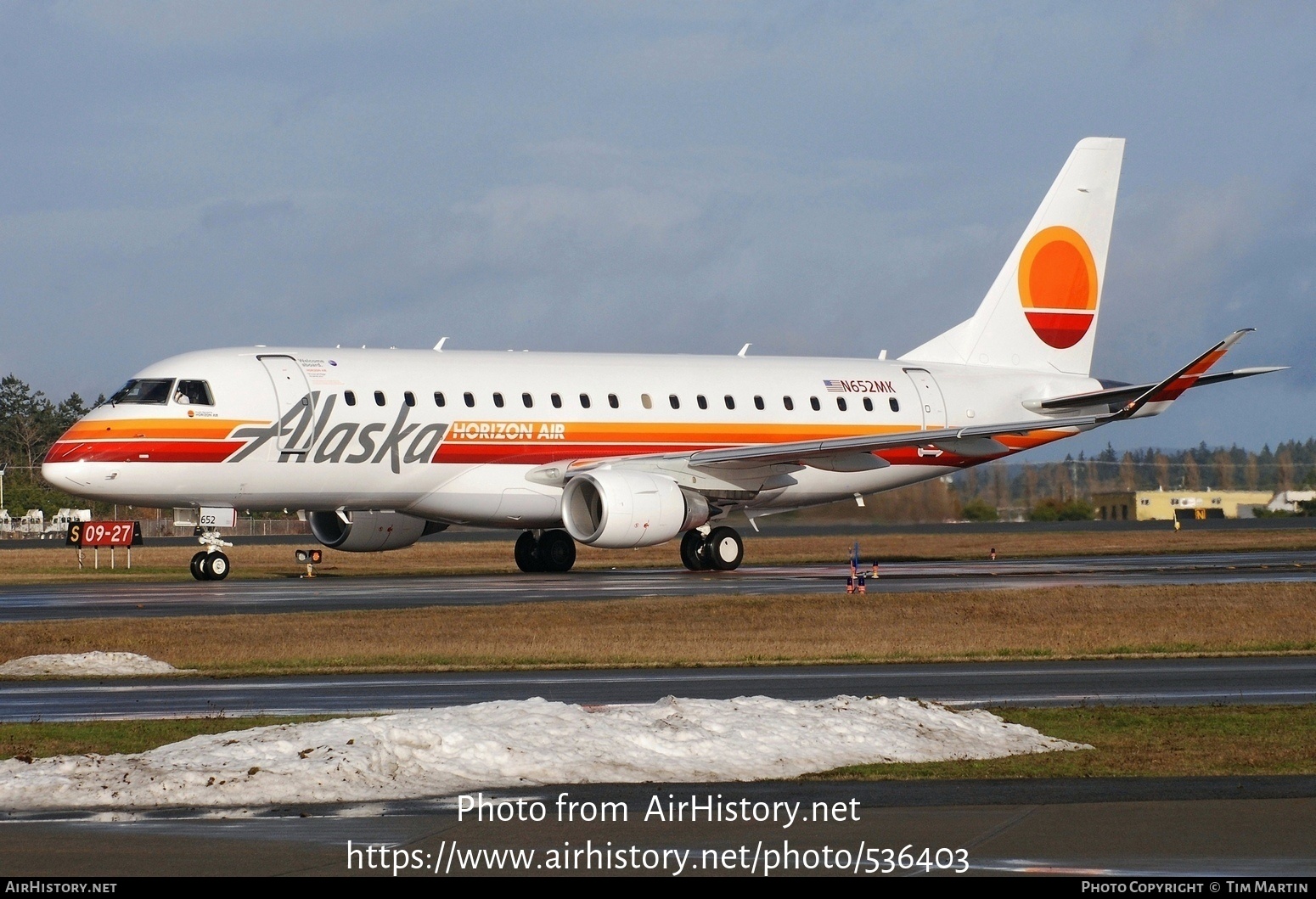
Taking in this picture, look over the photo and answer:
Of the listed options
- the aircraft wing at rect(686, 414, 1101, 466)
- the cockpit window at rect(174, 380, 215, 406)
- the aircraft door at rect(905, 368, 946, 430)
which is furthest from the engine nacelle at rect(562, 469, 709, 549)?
the aircraft door at rect(905, 368, 946, 430)

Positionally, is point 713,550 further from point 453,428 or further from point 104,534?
point 104,534

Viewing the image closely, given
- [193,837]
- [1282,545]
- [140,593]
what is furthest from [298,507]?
[1282,545]

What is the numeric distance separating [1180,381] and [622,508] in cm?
1263

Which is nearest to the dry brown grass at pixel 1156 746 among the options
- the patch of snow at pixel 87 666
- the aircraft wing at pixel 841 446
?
the patch of snow at pixel 87 666

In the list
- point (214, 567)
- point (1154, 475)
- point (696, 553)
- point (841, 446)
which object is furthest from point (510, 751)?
point (1154, 475)

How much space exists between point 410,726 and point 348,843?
284 centimetres

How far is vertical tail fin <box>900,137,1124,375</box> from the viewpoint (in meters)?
44.6

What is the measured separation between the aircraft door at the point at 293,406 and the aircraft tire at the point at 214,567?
337cm

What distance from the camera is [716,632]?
78.2ft

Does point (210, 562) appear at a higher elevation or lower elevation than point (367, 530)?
lower

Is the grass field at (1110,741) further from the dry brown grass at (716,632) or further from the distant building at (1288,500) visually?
the distant building at (1288,500)

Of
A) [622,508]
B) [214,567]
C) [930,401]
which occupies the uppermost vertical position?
[930,401]

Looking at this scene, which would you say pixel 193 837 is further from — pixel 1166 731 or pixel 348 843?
pixel 1166 731

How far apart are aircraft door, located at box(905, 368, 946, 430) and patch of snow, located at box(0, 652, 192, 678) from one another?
25.3 metres
